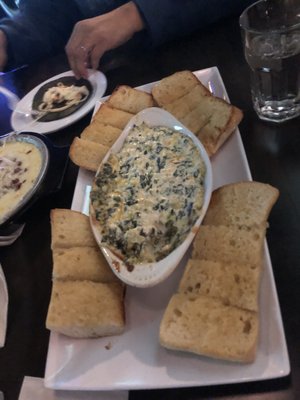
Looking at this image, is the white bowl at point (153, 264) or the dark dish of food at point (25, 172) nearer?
the white bowl at point (153, 264)

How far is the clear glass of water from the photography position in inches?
45.6

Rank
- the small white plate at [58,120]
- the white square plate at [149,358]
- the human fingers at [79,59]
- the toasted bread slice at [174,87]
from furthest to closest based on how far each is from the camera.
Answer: the human fingers at [79,59], the small white plate at [58,120], the toasted bread slice at [174,87], the white square plate at [149,358]

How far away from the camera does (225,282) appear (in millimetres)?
841

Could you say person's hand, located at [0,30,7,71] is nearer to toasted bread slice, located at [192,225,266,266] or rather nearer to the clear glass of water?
the clear glass of water

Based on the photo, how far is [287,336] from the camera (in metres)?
0.81

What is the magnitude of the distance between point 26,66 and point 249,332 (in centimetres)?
177

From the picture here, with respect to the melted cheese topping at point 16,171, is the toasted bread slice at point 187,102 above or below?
above

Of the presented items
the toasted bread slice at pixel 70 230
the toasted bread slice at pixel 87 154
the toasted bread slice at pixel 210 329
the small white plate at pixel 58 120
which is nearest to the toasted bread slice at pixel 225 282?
the toasted bread slice at pixel 210 329

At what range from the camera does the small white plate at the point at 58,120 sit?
1.55 meters

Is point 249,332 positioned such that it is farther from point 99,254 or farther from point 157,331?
point 99,254

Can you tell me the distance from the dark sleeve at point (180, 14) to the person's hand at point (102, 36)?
0.30ft

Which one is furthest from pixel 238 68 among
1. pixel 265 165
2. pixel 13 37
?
pixel 13 37

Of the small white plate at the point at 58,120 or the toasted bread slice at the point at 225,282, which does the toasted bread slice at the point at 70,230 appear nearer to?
the toasted bread slice at the point at 225,282

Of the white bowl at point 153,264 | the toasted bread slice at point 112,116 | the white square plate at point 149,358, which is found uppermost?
the toasted bread slice at point 112,116
